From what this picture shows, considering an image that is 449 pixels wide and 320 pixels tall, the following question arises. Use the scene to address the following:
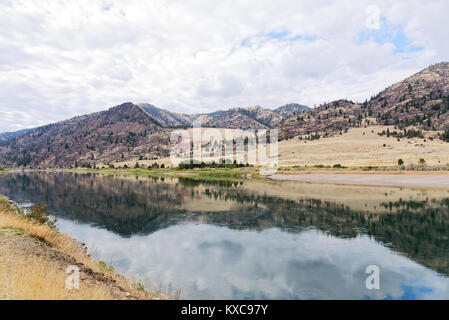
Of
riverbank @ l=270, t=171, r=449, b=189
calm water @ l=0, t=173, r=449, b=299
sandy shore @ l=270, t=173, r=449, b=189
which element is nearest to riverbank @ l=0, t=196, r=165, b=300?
calm water @ l=0, t=173, r=449, b=299

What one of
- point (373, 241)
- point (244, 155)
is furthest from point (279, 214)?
point (244, 155)

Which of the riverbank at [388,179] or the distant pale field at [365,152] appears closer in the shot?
the riverbank at [388,179]

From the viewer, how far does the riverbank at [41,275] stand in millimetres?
8795

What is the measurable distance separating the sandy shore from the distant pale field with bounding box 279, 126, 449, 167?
785 inches

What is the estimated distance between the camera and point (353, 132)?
17950cm

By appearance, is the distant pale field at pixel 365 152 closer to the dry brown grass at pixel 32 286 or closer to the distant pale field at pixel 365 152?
the distant pale field at pixel 365 152

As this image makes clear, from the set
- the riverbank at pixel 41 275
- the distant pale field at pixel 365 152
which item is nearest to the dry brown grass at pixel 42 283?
the riverbank at pixel 41 275

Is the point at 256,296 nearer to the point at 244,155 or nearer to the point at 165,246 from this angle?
the point at 165,246

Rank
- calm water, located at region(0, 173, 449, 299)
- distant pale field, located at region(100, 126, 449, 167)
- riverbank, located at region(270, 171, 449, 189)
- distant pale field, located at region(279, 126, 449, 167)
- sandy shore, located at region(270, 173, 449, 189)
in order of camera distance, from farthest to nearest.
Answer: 1. distant pale field, located at region(100, 126, 449, 167)
2. distant pale field, located at region(279, 126, 449, 167)
3. riverbank, located at region(270, 171, 449, 189)
4. sandy shore, located at region(270, 173, 449, 189)
5. calm water, located at region(0, 173, 449, 299)

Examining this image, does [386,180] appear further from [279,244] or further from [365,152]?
[365,152]

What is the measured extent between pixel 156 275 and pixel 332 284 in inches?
423

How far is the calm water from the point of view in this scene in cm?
1708

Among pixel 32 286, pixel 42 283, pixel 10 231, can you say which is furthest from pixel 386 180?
pixel 32 286

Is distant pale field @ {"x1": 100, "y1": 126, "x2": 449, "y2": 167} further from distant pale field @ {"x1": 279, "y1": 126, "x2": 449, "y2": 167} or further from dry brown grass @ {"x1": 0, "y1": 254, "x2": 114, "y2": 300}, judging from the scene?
dry brown grass @ {"x1": 0, "y1": 254, "x2": 114, "y2": 300}
